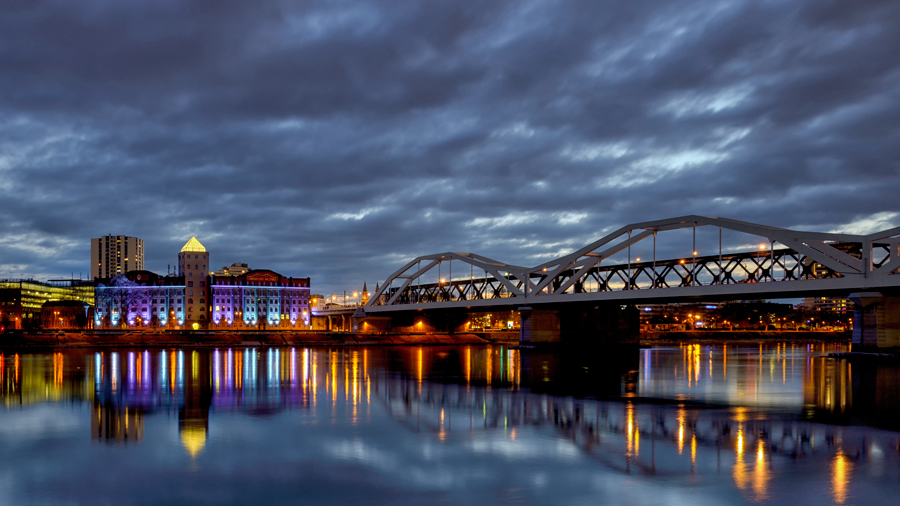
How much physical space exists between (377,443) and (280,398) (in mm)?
11370

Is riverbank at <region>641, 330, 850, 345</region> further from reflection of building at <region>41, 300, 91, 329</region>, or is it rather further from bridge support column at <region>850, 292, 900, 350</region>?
reflection of building at <region>41, 300, 91, 329</region>

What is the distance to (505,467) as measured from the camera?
14586 mm

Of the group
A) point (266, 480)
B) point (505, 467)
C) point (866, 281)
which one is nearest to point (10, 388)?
point (266, 480)

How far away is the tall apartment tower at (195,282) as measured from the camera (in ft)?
566

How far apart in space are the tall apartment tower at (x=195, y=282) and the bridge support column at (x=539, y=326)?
107 metres

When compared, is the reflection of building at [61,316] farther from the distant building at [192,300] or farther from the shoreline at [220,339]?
the shoreline at [220,339]

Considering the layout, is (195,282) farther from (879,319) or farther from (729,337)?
(879,319)

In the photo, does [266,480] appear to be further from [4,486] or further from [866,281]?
[866,281]

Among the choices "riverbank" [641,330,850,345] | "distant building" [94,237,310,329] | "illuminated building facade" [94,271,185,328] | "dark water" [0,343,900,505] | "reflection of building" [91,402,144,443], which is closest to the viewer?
"dark water" [0,343,900,505]

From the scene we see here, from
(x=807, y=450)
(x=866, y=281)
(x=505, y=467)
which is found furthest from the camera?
(x=866, y=281)

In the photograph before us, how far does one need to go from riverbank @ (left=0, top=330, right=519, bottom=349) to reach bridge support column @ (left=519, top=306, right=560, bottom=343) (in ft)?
81.1

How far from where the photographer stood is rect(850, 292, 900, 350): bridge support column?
5816 cm

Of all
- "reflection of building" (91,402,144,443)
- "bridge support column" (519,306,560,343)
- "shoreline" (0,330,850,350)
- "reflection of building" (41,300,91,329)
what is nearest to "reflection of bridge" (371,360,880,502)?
"reflection of building" (91,402,144,443)


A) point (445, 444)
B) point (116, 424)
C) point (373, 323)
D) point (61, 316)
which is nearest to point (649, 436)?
point (445, 444)
